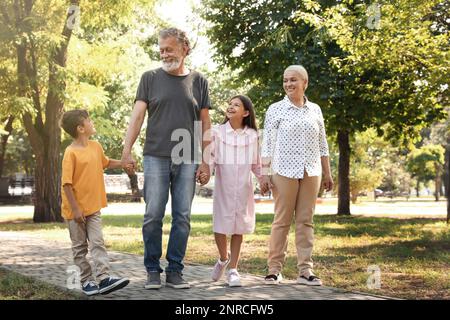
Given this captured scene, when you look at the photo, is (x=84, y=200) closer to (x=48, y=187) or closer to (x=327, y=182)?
(x=327, y=182)

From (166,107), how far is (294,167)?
1521mm

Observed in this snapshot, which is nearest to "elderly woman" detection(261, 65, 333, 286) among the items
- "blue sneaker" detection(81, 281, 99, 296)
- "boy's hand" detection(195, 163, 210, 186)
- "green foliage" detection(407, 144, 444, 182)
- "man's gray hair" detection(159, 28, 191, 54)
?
"boy's hand" detection(195, 163, 210, 186)

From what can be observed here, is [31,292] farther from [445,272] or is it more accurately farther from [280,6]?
[280,6]

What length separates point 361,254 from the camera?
35.1 feet

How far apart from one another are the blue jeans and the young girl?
0.51 m

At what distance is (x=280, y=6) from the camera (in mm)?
21125

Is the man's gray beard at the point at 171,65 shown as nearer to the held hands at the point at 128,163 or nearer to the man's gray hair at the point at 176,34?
the man's gray hair at the point at 176,34

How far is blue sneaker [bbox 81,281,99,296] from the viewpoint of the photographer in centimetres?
640

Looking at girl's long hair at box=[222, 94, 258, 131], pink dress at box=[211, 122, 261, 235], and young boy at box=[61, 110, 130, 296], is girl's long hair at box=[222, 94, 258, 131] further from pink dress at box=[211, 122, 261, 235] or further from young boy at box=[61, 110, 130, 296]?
young boy at box=[61, 110, 130, 296]

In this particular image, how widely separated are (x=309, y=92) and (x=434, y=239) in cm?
766

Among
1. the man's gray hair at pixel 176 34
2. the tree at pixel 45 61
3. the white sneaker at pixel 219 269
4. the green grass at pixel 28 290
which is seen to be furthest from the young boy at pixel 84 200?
the tree at pixel 45 61
